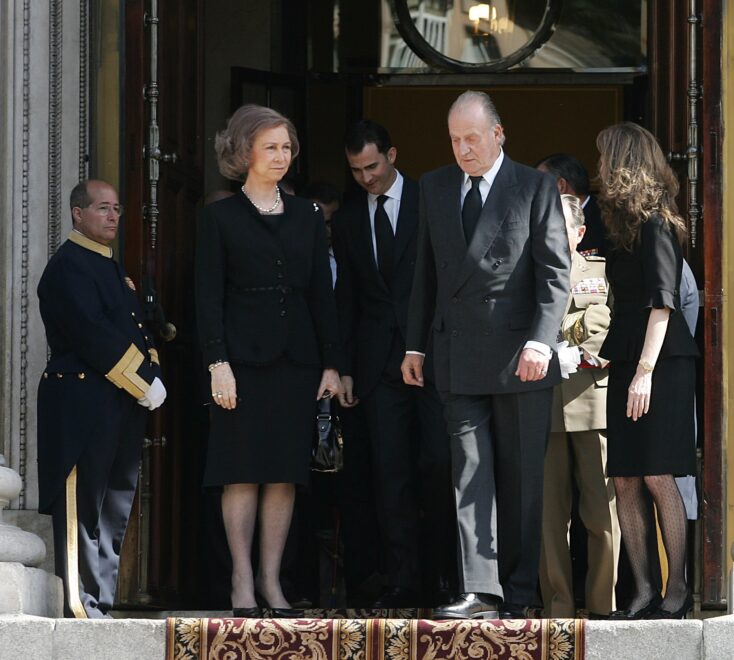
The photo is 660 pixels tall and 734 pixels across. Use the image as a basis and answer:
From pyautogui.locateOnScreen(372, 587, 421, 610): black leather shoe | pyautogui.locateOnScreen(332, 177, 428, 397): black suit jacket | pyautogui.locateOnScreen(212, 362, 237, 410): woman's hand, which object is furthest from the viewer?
pyautogui.locateOnScreen(332, 177, 428, 397): black suit jacket

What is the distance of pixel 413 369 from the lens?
24.4ft

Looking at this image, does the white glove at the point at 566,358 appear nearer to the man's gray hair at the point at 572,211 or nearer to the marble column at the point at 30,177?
the man's gray hair at the point at 572,211

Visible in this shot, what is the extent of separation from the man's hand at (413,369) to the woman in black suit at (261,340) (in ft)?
1.75

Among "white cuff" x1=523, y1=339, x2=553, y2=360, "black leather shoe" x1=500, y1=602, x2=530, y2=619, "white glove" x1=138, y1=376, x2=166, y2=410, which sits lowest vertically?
"black leather shoe" x1=500, y1=602, x2=530, y2=619

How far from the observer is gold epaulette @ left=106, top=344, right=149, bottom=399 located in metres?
7.63

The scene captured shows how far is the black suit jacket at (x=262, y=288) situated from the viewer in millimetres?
7758

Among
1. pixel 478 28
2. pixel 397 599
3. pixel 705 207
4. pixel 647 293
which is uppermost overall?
pixel 478 28

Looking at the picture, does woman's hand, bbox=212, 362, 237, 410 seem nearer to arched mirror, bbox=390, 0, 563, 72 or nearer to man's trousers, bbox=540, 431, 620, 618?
man's trousers, bbox=540, 431, 620, 618

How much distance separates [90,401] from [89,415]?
6 centimetres

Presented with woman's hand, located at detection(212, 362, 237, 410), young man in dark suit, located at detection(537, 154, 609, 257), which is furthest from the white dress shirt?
woman's hand, located at detection(212, 362, 237, 410)

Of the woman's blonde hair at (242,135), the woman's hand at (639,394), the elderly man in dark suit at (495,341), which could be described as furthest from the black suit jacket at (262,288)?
the woman's hand at (639,394)

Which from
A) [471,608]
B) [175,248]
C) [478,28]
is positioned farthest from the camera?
[478,28]

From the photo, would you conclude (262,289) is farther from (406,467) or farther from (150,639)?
(150,639)

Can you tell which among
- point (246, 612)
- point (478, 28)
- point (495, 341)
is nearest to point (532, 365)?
point (495, 341)
